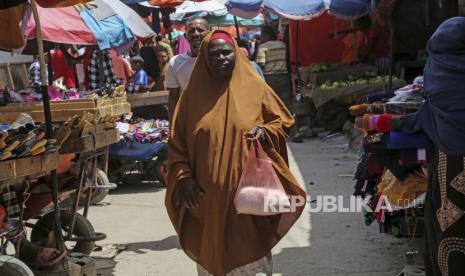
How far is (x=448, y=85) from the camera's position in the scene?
388 centimetres

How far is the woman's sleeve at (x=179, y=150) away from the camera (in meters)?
4.04

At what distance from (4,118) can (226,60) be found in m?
2.47

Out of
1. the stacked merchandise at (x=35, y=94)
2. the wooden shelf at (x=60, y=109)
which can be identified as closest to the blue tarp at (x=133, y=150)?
the stacked merchandise at (x=35, y=94)

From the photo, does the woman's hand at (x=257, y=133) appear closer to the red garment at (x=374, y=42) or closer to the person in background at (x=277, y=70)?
the person in background at (x=277, y=70)

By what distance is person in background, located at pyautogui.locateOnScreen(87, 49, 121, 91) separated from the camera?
10625mm

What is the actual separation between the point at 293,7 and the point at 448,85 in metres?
10.5

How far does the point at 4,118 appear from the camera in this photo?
18.6ft

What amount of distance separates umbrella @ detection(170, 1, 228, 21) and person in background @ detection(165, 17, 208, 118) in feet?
42.7

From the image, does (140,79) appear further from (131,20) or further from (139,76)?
(131,20)

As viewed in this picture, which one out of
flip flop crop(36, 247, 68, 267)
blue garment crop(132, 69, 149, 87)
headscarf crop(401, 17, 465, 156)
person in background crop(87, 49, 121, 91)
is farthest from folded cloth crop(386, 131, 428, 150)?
person in background crop(87, 49, 121, 91)

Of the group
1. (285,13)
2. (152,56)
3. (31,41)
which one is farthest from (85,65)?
(285,13)

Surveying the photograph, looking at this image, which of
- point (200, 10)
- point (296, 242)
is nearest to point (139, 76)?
point (296, 242)

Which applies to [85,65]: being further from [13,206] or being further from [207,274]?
[207,274]

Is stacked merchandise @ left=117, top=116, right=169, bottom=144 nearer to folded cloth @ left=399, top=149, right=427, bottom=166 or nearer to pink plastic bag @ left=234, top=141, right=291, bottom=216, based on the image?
folded cloth @ left=399, top=149, right=427, bottom=166
